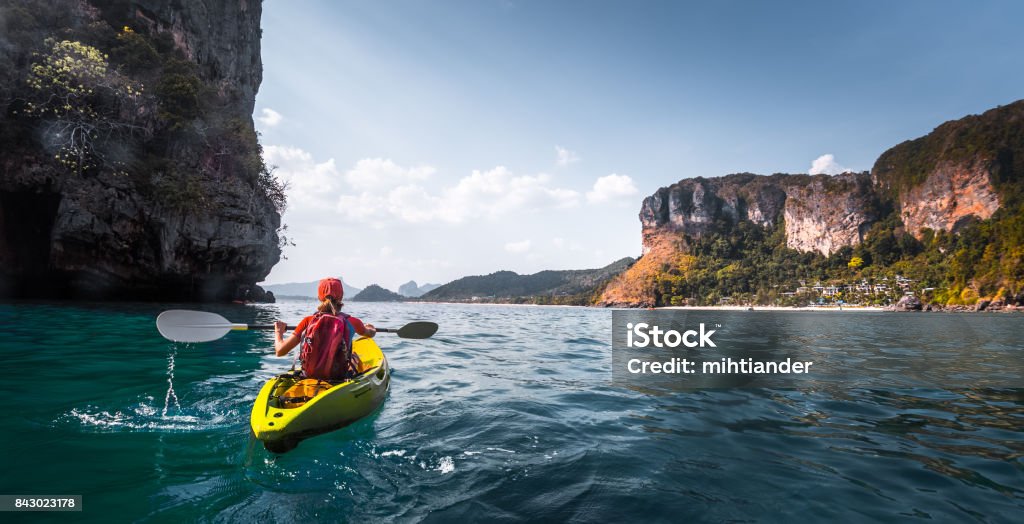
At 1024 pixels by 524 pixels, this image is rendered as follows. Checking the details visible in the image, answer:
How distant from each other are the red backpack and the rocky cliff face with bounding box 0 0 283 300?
29.4 metres

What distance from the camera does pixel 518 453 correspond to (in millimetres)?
5102

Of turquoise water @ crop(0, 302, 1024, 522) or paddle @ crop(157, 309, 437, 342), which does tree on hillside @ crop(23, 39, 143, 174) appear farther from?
paddle @ crop(157, 309, 437, 342)

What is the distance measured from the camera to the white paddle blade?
25.0 feet

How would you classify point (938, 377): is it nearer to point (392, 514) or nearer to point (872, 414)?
point (872, 414)

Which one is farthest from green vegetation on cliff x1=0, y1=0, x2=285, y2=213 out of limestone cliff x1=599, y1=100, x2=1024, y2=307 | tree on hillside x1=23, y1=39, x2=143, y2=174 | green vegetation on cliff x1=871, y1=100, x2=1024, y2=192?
green vegetation on cliff x1=871, y1=100, x2=1024, y2=192

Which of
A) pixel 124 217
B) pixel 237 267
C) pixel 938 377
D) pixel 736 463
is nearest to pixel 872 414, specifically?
pixel 736 463

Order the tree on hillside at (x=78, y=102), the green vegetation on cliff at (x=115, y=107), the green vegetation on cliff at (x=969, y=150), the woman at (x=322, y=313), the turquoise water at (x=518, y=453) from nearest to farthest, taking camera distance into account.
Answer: the turquoise water at (x=518, y=453), the woman at (x=322, y=313), the tree on hillside at (x=78, y=102), the green vegetation on cliff at (x=115, y=107), the green vegetation on cliff at (x=969, y=150)

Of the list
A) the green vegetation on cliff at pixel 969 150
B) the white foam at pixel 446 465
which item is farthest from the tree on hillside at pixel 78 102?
the green vegetation on cliff at pixel 969 150

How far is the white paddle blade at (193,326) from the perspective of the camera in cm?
761

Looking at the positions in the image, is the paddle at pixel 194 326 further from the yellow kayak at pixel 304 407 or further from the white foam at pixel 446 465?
the white foam at pixel 446 465

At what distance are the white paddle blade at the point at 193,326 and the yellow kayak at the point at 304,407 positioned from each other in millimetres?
3069

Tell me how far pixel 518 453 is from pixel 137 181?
35.1 m

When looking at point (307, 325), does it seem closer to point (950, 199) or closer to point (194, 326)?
point (194, 326)

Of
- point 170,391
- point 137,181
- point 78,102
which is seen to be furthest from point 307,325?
point 78,102
